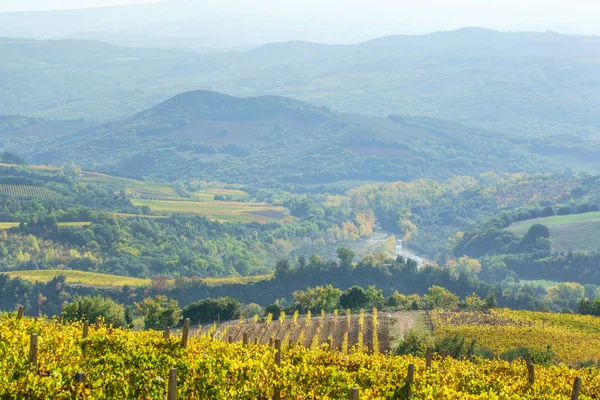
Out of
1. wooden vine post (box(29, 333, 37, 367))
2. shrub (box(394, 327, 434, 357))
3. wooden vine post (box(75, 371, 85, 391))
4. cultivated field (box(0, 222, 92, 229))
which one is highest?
wooden vine post (box(75, 371, 85, 391))

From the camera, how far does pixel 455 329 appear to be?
235ft

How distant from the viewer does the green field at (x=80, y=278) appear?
138 m

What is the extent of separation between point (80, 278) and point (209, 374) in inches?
4592

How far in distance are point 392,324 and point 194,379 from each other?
47384 millimetres

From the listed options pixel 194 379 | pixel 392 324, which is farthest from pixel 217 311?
pixel 194 379

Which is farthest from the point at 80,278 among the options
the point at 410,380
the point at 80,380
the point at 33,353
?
the point at 80,380

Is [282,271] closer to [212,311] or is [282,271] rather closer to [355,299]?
[355,299]

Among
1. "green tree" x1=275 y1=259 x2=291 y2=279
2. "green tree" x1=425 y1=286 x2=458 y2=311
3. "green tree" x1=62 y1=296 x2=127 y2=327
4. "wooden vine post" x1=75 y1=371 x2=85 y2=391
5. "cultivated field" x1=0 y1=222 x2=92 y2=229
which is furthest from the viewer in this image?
"cultivated field" x1=0 y1=222 x2=92 y2=229

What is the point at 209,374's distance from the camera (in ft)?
97.8

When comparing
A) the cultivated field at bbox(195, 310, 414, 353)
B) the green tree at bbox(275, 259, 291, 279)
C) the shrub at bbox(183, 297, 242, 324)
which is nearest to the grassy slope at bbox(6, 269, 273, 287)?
the green tree at bbox(275, 259, 291, 279)

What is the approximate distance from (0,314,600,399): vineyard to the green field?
101 metres

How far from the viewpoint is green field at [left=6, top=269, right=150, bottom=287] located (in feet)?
454

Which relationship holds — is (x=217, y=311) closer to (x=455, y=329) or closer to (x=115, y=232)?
(x=455, y=329)

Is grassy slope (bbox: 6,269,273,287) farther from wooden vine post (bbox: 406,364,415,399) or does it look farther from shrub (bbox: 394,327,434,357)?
wooden vine post (bbox: 406,364,415,399)
